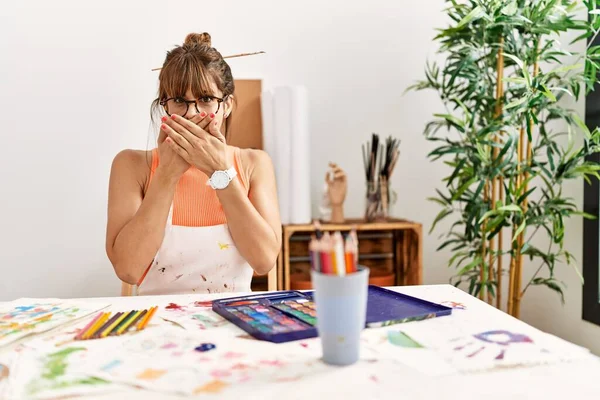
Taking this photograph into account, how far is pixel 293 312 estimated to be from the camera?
95cm

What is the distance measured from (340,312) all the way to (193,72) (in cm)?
93

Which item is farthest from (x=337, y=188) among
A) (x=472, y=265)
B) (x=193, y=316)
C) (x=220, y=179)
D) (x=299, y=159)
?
(x=193, y=316)

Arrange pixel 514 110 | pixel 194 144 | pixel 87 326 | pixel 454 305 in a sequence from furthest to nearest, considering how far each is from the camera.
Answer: pixel 514 110, pixel 194 144, pixel 454 305, pixel 87 326

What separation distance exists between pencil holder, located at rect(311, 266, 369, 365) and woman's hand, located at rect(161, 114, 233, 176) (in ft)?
2.44

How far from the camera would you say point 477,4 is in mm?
1998

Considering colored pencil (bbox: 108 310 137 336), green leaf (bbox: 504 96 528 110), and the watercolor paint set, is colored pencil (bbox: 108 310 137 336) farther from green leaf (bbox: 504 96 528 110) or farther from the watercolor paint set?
green leaf (bbox: 504 96 528 110)

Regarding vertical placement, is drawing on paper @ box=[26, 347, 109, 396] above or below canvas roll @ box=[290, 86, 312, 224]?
below

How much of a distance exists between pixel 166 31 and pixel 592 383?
214 centimetres

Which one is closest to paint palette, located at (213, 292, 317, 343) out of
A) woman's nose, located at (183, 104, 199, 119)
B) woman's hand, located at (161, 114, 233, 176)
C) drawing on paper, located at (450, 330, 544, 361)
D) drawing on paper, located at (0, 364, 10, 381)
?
drawing on paper, located at (450, 330, 544, 361)

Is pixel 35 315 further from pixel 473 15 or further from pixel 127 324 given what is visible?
pixel 473 15

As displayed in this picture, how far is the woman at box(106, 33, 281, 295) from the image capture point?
1388 millimetres

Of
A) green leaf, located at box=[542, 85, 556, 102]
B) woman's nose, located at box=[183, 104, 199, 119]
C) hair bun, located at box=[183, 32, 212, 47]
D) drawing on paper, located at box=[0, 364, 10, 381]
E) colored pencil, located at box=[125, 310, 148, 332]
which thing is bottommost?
drawing on paper, located at box=[0, 364, 10, 381]

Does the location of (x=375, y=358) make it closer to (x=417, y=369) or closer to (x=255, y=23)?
(x=417, y=369)

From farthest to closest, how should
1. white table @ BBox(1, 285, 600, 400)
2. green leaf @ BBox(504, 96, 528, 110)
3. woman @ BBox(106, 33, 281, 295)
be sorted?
green leaf @ BBox(504, 96, 528, 110) → woman @ BBox(106, 33, 281, 295) → white table @ BBox(1, 285, 600, 400)
